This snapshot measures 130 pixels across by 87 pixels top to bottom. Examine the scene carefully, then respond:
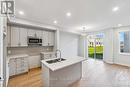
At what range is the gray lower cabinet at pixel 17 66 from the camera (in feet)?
11.3

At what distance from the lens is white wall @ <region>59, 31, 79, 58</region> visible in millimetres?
6548

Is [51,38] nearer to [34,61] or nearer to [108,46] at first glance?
[34,61]

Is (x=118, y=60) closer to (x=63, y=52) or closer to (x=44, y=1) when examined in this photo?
(x=63, y=52)

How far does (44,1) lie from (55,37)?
122 inches

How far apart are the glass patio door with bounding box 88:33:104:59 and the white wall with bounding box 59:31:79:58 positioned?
56.6 inches

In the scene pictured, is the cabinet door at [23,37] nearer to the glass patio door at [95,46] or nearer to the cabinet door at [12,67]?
the cabinet door at [12,67]

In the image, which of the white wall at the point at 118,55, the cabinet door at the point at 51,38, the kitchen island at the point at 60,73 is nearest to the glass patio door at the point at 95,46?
the white wall at the point at 118,55

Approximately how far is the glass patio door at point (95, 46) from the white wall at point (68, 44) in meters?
1.44

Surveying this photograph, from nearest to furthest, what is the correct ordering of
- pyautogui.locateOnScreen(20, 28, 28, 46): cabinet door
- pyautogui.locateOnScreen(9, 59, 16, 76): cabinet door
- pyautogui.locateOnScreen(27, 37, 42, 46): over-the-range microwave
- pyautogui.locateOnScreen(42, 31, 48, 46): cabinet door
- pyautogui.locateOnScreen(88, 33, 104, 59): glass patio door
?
pyautogui.locateOnScreen(9, 59, 16, 76): cabinet door, pyautogui.locateOnScreen(20, 28, 28, 46): cabinet door, pyautogui.locateOnScreen(27, 37, 42, 46): over-the-range microwave, pyautogui.locateOnScreen(42, 31, 48, 46): cabinet door, pyautogui.locateOnScreen(88, 33, 104, 59): glass patio door

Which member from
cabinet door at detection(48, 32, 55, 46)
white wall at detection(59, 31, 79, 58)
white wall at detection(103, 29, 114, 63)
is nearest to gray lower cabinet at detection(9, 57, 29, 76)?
cabinet door at detection(48, 32, 55, 46)

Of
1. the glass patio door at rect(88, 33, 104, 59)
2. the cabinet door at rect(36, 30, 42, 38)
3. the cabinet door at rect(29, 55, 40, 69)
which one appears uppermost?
the cabinet door at rect(36, 30, 42, 38)

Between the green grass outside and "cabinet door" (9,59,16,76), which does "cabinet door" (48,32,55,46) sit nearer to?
"cabinet door" (9,59,16,76)

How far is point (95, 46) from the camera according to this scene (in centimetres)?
781

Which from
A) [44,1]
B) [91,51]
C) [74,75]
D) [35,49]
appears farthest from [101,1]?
[91,51]
